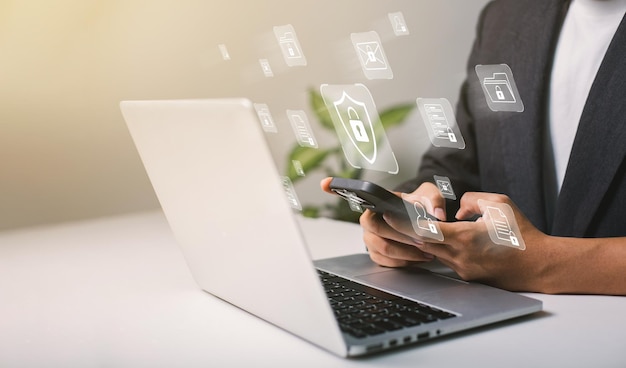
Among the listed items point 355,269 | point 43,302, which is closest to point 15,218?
point 43,302

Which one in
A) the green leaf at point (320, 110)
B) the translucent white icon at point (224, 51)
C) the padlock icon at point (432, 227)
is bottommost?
the padlock icon at point (432, 227)

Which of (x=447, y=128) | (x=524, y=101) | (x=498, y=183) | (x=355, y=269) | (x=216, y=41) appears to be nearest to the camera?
(x=447, y=128)

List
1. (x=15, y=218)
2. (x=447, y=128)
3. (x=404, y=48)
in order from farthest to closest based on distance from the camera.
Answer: (x=404, y=48), (x=15, y=218), (x=447, y=128)

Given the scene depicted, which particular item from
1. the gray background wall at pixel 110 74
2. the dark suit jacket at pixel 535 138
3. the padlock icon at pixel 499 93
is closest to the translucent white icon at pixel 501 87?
the padlock icon at pixel 499 93

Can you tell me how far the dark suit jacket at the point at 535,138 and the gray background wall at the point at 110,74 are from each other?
0.26 metres

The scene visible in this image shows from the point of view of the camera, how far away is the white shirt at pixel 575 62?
1.52 metres

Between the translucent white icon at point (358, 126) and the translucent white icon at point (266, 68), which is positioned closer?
the translucent white icon at point (358, 126)

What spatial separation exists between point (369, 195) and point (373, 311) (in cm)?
16

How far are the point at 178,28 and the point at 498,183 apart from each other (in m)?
1.01

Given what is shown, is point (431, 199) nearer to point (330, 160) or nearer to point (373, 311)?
point (373, 311)

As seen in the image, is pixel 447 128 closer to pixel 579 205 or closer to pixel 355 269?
pixel 355 269

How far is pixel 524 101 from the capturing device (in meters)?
1.61

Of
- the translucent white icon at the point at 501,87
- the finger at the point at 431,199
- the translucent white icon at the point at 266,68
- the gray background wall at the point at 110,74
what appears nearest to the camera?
the translucent white icon at the point at 501,87

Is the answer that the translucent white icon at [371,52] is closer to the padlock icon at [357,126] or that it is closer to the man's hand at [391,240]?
the padlock icon at [357,126]
